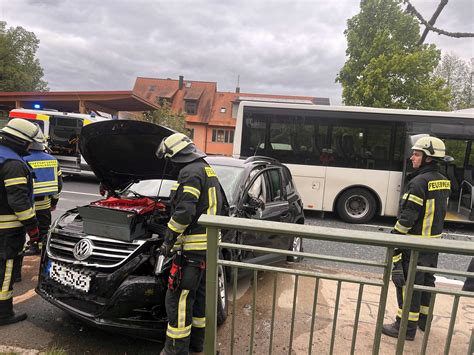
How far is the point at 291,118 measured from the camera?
8.98 metres

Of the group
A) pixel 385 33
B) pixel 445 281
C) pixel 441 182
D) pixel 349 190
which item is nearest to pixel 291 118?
pixel 349 190

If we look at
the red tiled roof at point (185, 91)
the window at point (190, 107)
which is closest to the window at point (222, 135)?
the red tiled roof at point (185, 91)

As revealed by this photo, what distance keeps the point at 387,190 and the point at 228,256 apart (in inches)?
257

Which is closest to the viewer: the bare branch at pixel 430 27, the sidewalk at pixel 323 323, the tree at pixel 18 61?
the bare branch at pixel 430 27

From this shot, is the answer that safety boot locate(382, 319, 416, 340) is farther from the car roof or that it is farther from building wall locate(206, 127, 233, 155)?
building wall locate(206, 127, 233, 155)

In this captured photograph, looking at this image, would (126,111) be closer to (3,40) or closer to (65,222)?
(65,222)

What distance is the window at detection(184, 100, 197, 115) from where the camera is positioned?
38281mm

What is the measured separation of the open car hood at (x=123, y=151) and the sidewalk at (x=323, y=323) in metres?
1.71

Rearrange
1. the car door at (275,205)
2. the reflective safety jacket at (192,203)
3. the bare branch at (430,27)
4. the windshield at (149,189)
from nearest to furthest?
the bare branch at (430,27)
the reflective safety jacket at (192,203)
the windshield at (149,189)
the car door at (275,205)

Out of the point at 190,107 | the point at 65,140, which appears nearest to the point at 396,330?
the point at 65,140

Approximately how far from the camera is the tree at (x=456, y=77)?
34.4 m

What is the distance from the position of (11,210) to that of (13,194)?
0.18m

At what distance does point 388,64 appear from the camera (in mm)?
19656

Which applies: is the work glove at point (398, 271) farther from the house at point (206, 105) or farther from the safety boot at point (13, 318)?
the house at point (206, 105)
